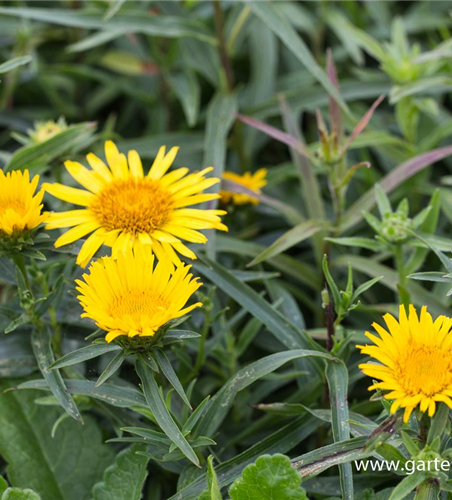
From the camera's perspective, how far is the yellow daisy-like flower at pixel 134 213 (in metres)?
1.15

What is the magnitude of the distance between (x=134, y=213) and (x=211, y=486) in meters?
0.45

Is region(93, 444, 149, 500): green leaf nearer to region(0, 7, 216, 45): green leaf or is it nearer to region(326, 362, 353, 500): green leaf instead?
region(326, 362, 353, 500): green leaf

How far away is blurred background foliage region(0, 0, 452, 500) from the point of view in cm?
127

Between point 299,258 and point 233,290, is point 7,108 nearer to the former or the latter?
point 299,258

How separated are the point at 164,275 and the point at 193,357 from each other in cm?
42

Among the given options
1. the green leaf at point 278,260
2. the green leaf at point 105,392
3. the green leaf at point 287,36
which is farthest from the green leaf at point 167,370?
the green leaf at point 287,36

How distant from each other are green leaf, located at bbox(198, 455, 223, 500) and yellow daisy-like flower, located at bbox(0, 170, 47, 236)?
0.45 metres

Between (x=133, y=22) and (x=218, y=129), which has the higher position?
(x=133, y=22)

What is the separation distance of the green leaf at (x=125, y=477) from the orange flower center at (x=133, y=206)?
36 cm

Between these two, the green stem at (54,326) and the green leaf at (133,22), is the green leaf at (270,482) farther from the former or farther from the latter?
the green leaf at (133,22)

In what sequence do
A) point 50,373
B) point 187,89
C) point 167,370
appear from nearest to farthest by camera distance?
1. point 167,370
2. point 50,373
3. point 187,89

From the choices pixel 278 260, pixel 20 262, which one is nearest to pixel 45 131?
pixel 20 262

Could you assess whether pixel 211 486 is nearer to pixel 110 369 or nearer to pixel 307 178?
pixel 110 369

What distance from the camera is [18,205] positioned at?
3.76 ft
